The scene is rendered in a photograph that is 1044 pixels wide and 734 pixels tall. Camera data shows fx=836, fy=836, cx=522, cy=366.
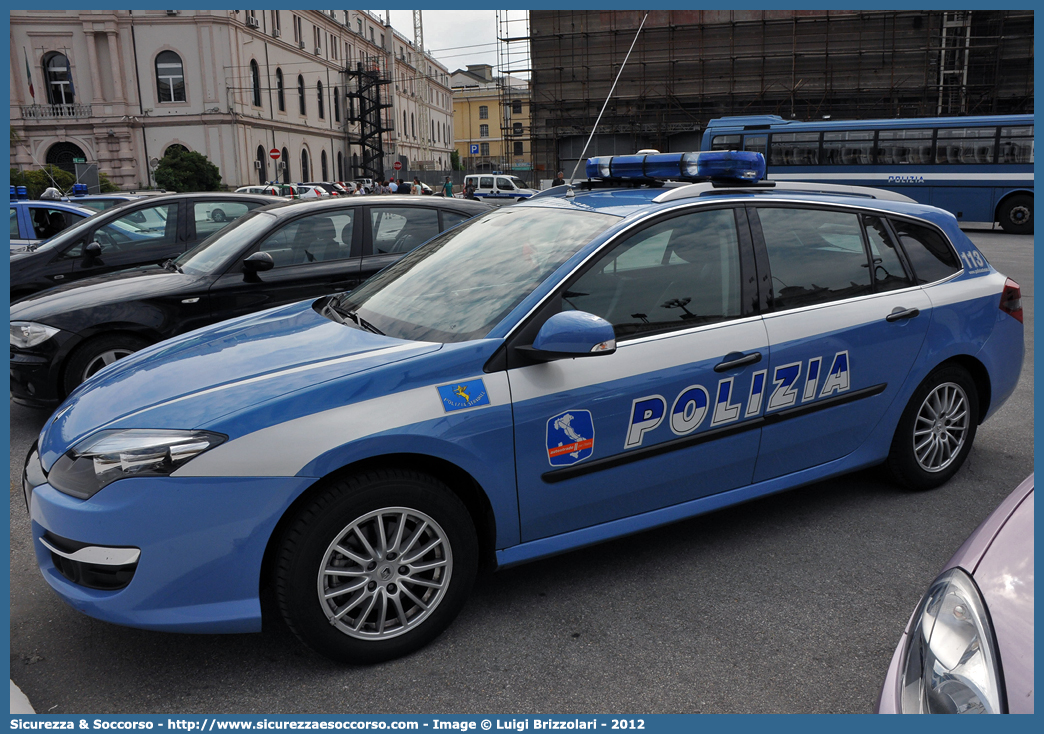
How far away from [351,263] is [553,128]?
125 ft

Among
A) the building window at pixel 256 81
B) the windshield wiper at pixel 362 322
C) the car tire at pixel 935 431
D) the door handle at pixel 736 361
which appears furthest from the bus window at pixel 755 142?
the building window at pixel 256 81

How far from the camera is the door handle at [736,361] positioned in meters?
3.26

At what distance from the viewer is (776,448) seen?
3.49 metres

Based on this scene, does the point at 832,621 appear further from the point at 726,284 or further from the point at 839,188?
the point at 839,188

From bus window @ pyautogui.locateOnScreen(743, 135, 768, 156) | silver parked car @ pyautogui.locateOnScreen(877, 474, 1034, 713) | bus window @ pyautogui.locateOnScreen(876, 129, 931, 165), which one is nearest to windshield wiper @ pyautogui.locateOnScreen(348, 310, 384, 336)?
silver parked car @ pyautogui.locateOnScreen(877, 474, 1034, 713)

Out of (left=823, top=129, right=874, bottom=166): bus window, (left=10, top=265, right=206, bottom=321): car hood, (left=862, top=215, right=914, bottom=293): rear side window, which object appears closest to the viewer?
(left=862, top=215, right=914, bottom=293): rear side window

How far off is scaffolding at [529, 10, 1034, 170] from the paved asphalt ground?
38.0 metres

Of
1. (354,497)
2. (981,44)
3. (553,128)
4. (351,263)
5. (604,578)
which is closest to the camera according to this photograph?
(354,497)

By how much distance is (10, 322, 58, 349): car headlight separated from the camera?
17.3ft

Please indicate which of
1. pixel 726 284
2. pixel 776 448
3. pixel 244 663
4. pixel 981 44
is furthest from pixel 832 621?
pixel 981 44

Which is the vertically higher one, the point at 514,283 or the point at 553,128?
the point at 553,128

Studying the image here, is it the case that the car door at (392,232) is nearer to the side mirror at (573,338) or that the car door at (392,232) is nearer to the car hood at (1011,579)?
the side mirror at (573,338)

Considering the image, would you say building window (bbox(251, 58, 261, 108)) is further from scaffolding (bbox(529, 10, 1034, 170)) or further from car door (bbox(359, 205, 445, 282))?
car door (bbox(359, 205, 445, 282))

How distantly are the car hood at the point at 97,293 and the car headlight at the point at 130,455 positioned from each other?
324cm
